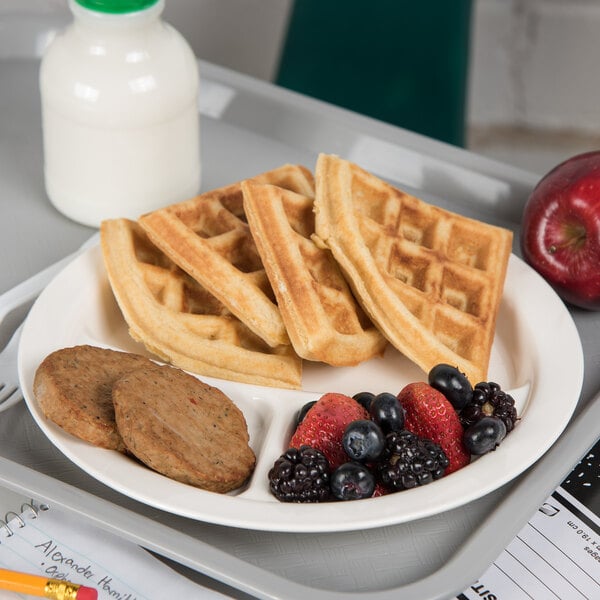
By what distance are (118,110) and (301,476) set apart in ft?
2.46

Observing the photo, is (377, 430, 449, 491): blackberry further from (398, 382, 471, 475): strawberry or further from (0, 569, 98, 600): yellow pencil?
(0, 569, 98, 600): yellow pencil

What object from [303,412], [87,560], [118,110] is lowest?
[87,560]

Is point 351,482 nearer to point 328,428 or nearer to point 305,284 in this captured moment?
point 328,428

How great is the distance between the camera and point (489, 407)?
1299 mm

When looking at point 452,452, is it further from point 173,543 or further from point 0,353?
point 0,353

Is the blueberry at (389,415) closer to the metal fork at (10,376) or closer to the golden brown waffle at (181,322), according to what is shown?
the golden brown waffle at (181,322)

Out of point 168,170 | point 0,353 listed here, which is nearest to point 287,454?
point 0,353

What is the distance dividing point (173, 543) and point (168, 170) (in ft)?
2.56

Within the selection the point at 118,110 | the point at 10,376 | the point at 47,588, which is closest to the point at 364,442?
the point at 47,588

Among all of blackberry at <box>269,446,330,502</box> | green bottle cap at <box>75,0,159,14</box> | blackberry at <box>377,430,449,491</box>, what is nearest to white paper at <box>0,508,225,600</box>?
blackberry at <box>269,446,330,502</box>

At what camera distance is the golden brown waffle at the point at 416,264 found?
4.71ft

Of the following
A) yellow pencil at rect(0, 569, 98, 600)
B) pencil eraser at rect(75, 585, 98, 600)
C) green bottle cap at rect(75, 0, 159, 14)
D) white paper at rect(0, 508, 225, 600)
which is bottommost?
white paper at rect(0, 508, 225, 600)

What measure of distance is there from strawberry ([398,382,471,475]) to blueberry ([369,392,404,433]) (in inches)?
1.1

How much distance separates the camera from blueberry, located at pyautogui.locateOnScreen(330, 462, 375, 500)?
117 cm
